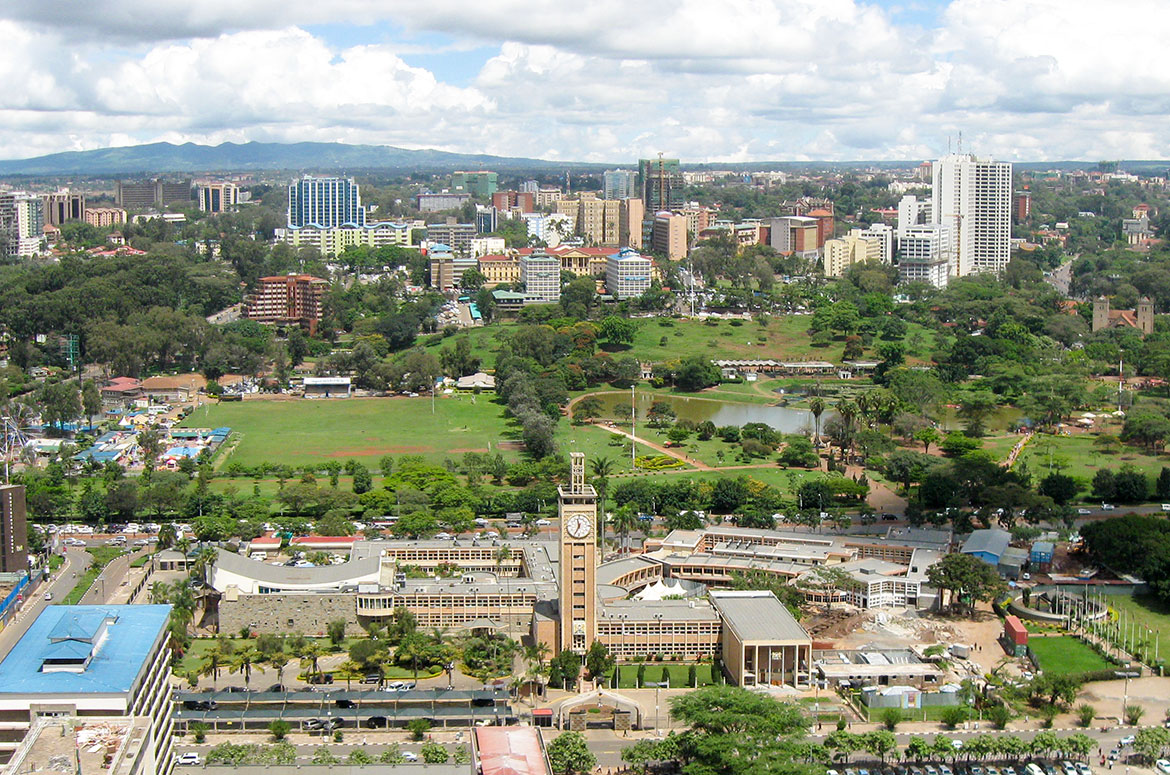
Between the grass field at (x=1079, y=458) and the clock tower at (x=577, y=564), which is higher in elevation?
the clock tower at (x=577, y=564)

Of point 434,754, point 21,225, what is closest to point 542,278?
point 21,225

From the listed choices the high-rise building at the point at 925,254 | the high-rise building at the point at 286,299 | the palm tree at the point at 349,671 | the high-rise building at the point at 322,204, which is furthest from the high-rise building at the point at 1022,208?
the palm tree at the point at 349,671

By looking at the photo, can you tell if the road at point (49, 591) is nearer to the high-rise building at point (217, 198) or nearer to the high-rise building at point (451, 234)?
the high-rise building at point (451, 234)

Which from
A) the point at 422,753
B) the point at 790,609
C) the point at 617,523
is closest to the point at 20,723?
the point at 422,753

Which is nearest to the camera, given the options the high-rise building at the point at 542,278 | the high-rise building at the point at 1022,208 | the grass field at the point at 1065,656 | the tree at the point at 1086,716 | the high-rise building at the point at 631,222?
the tree at the point at 1086,716

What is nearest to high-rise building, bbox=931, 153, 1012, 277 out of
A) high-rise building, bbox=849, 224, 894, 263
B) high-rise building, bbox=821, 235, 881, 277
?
high-rise building, bbox=849, 224, 894, 263

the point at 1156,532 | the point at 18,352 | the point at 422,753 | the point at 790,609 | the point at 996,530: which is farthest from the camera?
the point at 18,352

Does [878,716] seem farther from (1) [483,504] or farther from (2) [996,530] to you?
(1) [483,504]
